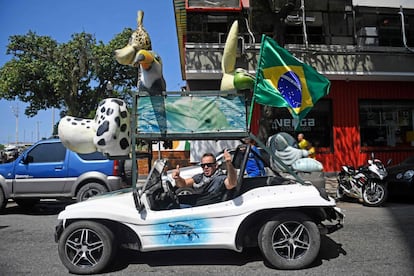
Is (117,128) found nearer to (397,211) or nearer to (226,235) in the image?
(226,235)

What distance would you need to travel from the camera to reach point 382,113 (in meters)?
15.5

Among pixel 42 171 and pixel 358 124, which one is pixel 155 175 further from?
pixel 358 124

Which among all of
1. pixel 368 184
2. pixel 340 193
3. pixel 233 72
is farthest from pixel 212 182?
pixel 340 193

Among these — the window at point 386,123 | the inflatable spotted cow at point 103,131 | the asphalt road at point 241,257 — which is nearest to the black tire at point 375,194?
the asphalt road at point 241,257

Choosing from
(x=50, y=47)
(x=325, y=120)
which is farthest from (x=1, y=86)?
(x=325, y=120)

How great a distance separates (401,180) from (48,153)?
8.74 meters

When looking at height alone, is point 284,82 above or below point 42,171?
above

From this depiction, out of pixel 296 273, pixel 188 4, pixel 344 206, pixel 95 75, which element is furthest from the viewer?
pixel 95 75

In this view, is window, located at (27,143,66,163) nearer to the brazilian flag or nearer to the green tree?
the brazilian flag

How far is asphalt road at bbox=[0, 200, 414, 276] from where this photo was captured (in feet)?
14.5

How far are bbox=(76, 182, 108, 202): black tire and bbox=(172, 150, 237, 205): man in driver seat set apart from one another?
10.9ft

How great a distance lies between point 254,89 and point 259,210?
151 centimetres

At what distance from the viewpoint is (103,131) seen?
4520mm

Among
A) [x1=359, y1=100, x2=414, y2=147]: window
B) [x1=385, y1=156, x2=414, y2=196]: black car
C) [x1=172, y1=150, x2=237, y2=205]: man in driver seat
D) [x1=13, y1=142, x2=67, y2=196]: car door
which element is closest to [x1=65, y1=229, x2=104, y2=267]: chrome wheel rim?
[x1=172, y1=150, x2=237, y2=205]: man in driver seat
